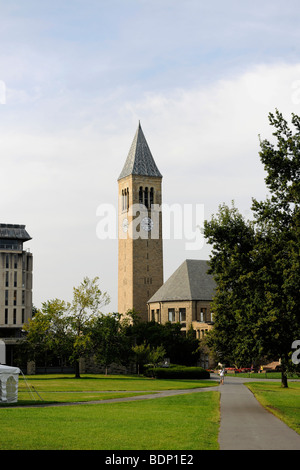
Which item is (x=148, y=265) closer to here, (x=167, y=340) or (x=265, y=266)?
(x=167, y=340)

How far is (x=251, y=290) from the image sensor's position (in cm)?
2731

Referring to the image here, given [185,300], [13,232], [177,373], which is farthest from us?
[13,232]

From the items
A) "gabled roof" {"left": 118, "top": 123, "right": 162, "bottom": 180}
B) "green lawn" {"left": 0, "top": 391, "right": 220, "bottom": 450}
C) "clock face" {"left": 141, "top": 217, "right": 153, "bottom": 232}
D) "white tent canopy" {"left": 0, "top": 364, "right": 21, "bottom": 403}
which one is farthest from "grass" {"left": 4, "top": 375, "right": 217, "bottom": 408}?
"gabled roof" {"left": 118, "top": 123, "right": 162, "bottom": 180}

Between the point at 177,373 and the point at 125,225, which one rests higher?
the point at 125,225

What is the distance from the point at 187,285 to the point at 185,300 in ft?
10.6

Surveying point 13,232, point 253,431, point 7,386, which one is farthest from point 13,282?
point 253,431

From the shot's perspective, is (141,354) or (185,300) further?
(185,300)

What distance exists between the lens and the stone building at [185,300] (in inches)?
4107

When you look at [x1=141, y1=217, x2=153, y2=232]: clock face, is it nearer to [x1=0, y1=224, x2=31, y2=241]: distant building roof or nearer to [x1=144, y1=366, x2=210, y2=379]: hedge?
[x1=0, y1=224, x2=31, y2=241]: distant building roof

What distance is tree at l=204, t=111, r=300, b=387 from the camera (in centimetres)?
2592

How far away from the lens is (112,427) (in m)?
20.7

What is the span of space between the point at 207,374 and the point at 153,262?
167 feet

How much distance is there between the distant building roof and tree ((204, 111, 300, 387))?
8679 cm

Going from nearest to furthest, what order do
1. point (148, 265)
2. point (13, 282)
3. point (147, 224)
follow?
1. point (13, 282)
2. point (148, 265)
3. point (147, 224)
